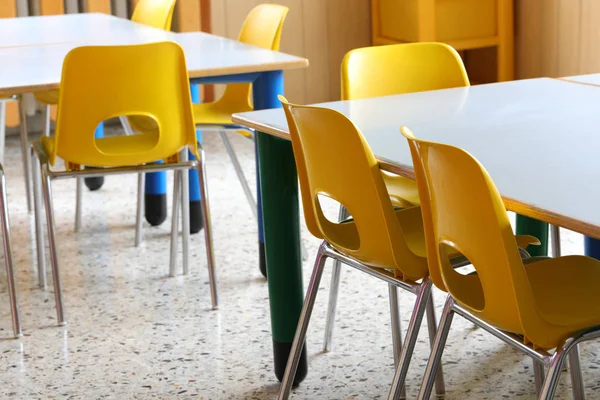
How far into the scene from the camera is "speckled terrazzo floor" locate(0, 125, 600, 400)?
7.80ft

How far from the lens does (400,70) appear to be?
9.08 ft

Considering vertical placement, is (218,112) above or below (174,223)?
above

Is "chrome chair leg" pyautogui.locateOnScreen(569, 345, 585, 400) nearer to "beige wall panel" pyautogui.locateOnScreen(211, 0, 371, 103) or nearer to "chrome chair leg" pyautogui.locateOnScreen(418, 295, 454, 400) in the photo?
"chrome chair leg" pyautogui.locateOnScreen(418, 295, 454, 400)

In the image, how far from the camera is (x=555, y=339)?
5.02 feet

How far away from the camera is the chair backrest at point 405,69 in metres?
2.71

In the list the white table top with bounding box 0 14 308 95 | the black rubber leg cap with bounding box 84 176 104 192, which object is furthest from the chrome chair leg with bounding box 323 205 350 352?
the black rubber leg cap with bounding box 84 176 104 192

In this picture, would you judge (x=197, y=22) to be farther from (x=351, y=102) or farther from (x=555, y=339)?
(x=555, y=339)

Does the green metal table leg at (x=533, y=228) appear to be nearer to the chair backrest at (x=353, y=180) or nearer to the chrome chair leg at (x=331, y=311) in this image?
the chrome chair leg at (x=331, y=311)

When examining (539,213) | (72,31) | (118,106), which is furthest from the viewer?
(72,31)

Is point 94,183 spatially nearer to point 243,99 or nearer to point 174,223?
point 243,99

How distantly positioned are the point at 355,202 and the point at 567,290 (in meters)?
0.42

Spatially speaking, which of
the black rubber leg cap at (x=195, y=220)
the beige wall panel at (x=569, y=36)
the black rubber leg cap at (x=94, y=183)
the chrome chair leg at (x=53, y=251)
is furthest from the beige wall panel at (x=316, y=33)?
the chrome chair leg at (x=53, y=251)

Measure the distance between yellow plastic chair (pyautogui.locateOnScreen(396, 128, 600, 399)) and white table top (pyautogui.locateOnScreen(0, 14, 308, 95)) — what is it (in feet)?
4.13

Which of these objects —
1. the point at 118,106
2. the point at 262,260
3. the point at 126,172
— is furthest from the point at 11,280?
the point at 262,260
